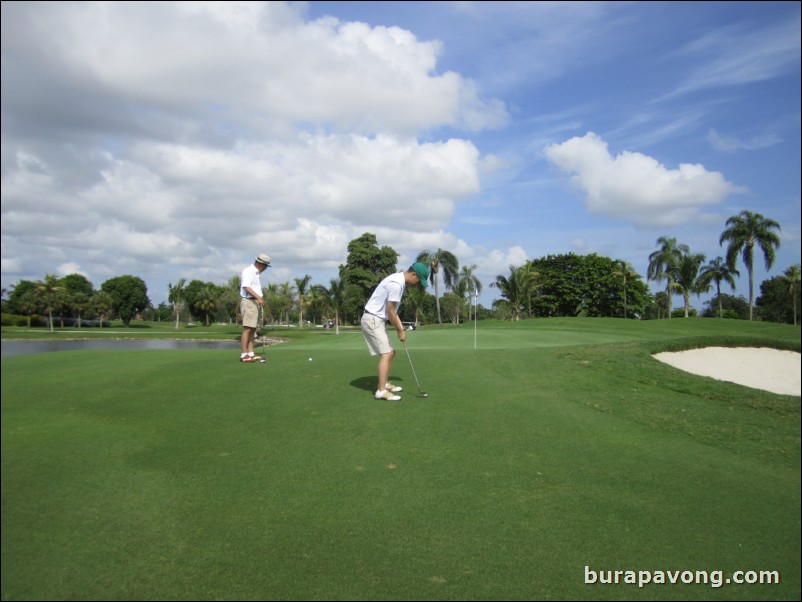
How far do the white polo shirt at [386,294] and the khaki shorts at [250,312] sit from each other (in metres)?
2.89

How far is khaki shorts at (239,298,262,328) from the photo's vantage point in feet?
34.6

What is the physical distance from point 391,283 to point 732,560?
610 centimetres

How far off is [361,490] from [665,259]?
73.2 m

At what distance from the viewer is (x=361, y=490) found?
5.33 metres

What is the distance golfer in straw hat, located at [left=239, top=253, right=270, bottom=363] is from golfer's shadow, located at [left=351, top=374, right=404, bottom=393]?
256cm

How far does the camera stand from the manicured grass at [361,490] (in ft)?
12.6

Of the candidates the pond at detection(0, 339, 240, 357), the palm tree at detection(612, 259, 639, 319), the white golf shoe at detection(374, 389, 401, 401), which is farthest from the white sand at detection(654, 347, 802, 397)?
the palm tree at detection(612, 259, 639, 319)

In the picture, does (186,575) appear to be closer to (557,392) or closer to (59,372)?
(59,372)

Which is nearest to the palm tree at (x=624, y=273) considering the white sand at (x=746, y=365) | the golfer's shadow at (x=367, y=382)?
the white sand at (x=746, y=365)

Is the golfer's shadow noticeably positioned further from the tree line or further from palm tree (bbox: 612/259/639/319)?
palm tree (bbox: 612/259/639/319)

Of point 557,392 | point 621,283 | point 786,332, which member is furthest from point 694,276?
point 557,392

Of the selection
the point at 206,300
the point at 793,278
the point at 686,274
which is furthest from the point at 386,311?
the point at 206,300

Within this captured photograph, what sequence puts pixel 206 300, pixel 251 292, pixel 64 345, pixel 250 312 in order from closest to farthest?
pixel 64 345 < pixel 251 292 < pixel 250 312 < pixel 206 300

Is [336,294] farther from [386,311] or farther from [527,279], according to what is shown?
[386,311]
